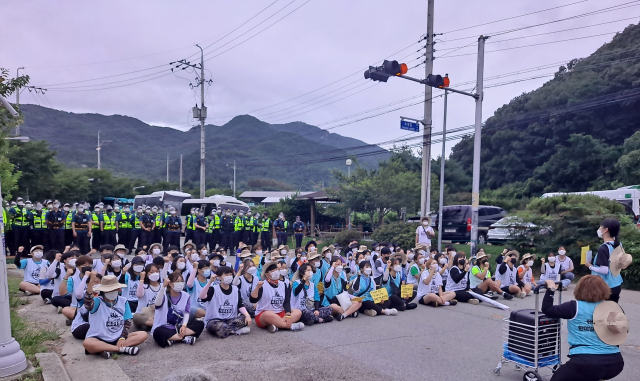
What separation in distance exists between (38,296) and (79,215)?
6497 mm

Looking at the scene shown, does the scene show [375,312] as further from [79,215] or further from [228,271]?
[79,215]

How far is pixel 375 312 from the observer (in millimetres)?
10297

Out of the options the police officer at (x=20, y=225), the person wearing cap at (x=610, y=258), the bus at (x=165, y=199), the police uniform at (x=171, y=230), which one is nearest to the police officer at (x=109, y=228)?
the police uniform at (x=171, y=230)

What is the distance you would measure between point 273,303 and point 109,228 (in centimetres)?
Answer: 1163

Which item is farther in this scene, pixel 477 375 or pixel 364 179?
pixel 364 179

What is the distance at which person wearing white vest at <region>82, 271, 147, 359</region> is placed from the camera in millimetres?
7098

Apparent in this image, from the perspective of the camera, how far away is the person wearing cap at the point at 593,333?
16.1ft

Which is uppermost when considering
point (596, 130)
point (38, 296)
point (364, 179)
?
A: point (596, 130)

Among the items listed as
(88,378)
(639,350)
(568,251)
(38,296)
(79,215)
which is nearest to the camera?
(88,378)

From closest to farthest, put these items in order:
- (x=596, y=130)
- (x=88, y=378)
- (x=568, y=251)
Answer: (x=88, y=378), (x=568, y=251), (x=596, y=130)

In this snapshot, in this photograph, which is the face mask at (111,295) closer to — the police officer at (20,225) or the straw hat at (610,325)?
the straw hat at (610,325)

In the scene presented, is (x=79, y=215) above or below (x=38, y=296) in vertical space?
above

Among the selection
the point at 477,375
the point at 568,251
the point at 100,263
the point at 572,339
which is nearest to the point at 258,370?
the point at 477,375

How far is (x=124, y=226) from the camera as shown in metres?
19.3
